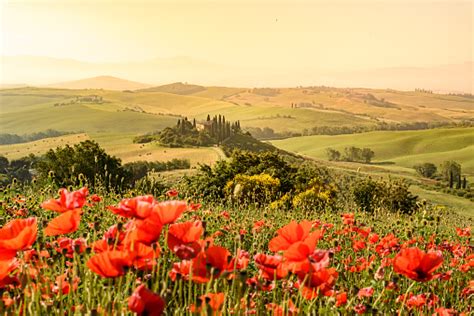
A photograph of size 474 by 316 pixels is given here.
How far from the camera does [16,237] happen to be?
6.54ft

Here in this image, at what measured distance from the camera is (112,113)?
335 feet

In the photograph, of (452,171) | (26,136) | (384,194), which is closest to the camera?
(384,194)

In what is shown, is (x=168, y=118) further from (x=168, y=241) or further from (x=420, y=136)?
(x=168, y=241)

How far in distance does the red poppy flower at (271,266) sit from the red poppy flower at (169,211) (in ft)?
1.27

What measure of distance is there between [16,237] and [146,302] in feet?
1.99

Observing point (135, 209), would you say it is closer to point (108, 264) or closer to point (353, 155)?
point (108, 264)

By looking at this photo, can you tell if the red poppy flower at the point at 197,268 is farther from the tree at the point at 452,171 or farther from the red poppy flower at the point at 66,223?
the tree at the point at 452,171

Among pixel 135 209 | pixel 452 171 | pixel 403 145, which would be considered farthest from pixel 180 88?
pixel 135 209

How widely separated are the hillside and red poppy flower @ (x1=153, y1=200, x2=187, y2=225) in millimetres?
77336

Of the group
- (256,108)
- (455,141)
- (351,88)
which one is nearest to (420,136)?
(455,141)

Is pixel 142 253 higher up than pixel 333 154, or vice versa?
pixel 142 253

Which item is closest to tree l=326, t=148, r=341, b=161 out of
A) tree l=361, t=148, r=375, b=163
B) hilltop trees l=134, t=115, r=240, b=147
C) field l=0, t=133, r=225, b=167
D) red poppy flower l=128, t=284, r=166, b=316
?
tree l=361, t=148, r=375, b=163

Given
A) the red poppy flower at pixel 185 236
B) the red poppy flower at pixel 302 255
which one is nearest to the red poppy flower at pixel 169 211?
the red poppy flower at pixel 185 236

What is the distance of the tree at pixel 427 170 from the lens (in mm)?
69375
